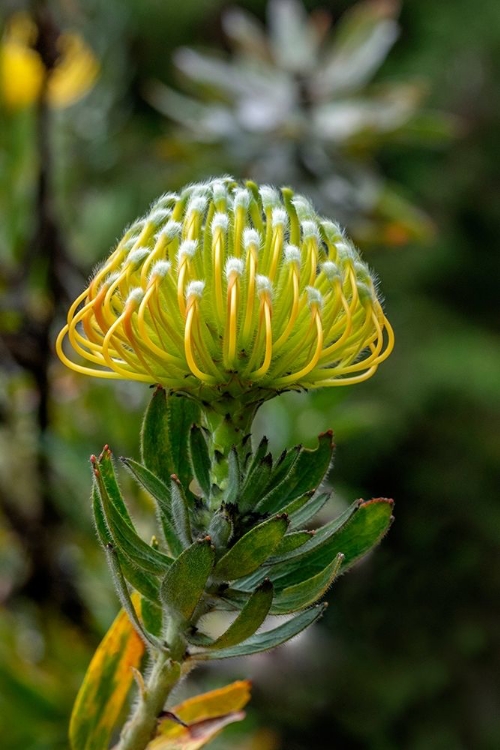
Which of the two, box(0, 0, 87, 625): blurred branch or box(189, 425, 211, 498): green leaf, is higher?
box(189, 425, 211, 498): green leaf

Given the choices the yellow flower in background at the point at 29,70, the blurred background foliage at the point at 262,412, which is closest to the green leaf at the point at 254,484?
the blurred background foliage at the point at 262,412

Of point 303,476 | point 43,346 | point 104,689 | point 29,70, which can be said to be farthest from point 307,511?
point 29,70

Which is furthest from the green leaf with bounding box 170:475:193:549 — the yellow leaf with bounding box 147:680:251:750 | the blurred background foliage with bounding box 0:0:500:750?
the blurred background foliage with bounding box 0:0:500:750

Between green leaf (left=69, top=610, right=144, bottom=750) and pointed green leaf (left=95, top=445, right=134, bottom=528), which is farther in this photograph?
green leaf (left=69, top=610, right=144, bottom=750)

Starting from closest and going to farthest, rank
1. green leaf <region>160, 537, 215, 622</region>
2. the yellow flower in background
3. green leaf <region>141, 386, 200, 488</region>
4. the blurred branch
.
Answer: green leaf <region>160, 537, 215, 622</region> → green leaf <region>141, 386, 200, 488</region> → the blurred branch → the yellow flower in background

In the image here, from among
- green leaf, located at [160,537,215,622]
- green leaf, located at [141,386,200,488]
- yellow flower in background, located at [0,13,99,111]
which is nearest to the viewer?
green leaf, located at [160,537,215,622]

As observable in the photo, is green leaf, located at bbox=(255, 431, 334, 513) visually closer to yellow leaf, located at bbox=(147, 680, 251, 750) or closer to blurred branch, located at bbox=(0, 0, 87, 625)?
yellow leaf, located at bbox=(147, 680, 251, 750)

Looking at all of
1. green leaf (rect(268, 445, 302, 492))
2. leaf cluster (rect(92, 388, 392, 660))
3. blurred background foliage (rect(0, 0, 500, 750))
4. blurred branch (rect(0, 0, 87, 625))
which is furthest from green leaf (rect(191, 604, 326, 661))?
blurred branch (rect(0, 0, 87, 625))

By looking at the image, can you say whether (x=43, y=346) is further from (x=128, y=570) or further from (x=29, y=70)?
(x=128, y=570)
